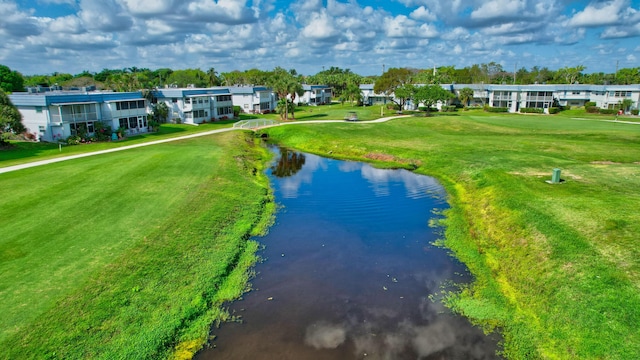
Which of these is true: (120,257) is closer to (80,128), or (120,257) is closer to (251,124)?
(80,128)

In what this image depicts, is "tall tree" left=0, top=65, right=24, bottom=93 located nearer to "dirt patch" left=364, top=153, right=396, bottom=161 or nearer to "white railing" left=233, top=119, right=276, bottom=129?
"white railing" left=233, top=119, right=276, bottom=129

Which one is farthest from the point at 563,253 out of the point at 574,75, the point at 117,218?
the point at 574,75

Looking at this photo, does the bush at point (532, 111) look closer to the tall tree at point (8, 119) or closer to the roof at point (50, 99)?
the roof at point (50, 99)

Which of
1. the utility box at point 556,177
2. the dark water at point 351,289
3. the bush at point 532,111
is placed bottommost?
the dark water at point 351,289

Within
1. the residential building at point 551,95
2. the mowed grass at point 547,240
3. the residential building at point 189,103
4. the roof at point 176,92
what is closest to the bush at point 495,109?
the residential building at point 551,95

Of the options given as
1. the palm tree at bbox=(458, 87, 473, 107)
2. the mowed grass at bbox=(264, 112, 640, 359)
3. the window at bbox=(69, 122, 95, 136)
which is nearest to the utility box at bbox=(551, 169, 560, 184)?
the mowed grass at bbox=(264, 112, 640, 359)

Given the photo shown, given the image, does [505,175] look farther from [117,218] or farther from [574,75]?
[574,75]
